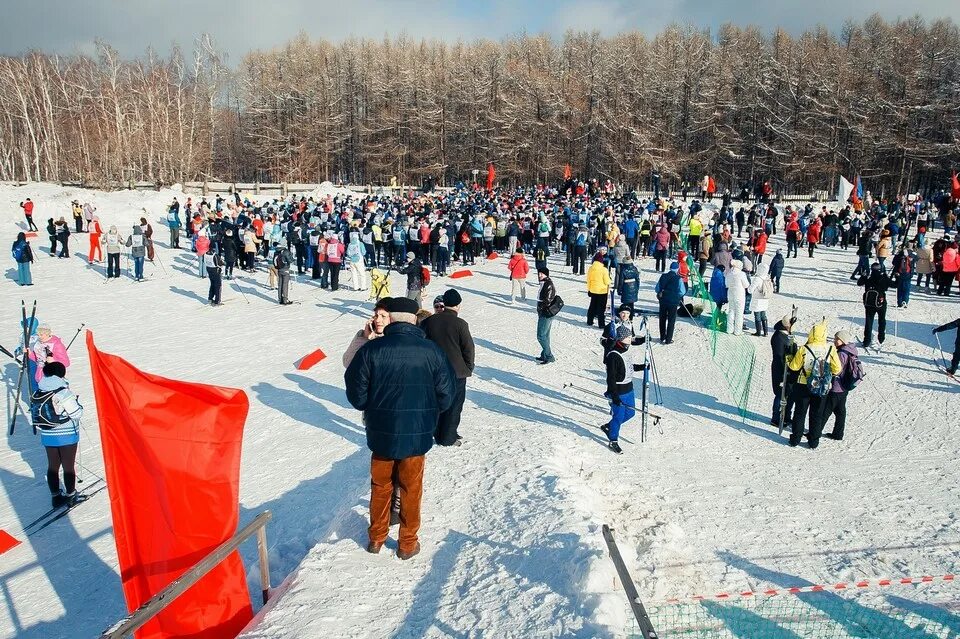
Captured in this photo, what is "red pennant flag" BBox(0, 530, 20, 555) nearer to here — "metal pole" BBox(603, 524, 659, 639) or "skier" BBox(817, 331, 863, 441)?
"metal pole" BBox(603, 524, 659, 639)

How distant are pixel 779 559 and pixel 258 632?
4.15 metres

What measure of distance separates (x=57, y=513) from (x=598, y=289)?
10.0 m

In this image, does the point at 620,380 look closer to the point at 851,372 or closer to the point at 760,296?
the point at 851,372

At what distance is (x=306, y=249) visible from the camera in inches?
837

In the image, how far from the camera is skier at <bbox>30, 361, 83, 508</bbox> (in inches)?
261

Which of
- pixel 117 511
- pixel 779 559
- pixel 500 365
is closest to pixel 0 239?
pixel 500 365

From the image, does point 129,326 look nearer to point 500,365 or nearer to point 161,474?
point 500,365

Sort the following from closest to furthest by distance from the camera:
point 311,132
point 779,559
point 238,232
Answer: point 779,559 < point 238,232 < point 311,132

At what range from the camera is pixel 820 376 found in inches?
319

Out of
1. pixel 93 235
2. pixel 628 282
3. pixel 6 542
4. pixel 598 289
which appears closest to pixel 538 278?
pixel 598 289

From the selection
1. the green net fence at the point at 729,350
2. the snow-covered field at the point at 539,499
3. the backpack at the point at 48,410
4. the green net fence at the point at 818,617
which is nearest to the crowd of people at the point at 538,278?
the green net fence at the point at 729,350

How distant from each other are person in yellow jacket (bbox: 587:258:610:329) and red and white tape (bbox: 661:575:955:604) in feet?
28.7

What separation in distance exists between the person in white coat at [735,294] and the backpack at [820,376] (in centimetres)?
509

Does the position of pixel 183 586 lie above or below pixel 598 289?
below
